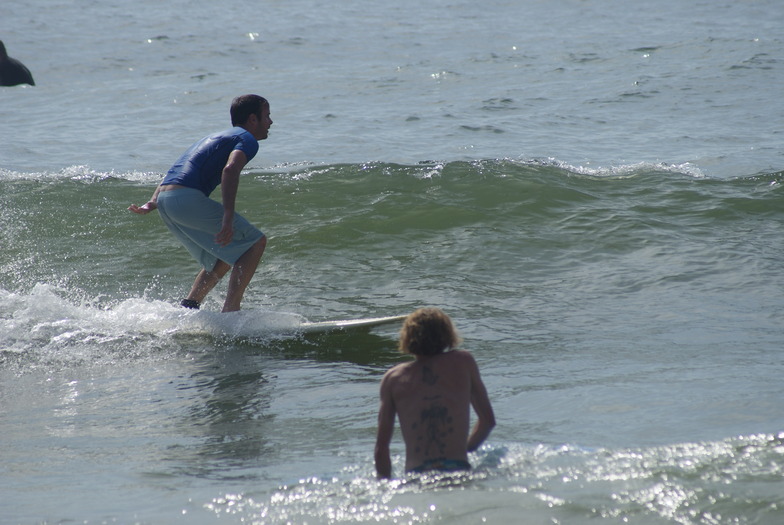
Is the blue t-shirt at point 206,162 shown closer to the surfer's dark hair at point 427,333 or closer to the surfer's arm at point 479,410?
the surfer's dark hair at point 427,333

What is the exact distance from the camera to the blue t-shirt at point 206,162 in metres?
6.53

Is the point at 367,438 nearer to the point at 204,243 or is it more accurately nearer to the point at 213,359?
the point at 213,359

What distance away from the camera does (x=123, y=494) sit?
158 inches

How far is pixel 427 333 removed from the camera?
148 inches

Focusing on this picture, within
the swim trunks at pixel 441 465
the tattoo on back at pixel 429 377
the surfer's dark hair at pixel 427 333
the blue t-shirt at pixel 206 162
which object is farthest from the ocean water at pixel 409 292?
Result: the blue t-shirt at pixel 206 162

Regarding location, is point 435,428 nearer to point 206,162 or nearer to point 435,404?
point 435,404

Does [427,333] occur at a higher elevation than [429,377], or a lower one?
higher

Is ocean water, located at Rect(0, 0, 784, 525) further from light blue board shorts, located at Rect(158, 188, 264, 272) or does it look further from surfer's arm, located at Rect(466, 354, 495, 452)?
light blue board shorts, located at Rect(158, 188, 264, 272)

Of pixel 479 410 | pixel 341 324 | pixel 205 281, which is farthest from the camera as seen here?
pixel 205 281

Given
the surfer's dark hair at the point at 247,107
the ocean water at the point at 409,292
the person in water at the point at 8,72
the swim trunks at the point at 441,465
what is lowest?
→ the ocean water at the point at 409,292

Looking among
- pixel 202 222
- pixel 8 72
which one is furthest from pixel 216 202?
pixel 8 72

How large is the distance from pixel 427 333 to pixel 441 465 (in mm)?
535

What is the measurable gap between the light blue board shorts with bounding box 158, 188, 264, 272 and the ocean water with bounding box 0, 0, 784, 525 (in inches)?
23.0

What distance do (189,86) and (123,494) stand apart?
62.4 feet
